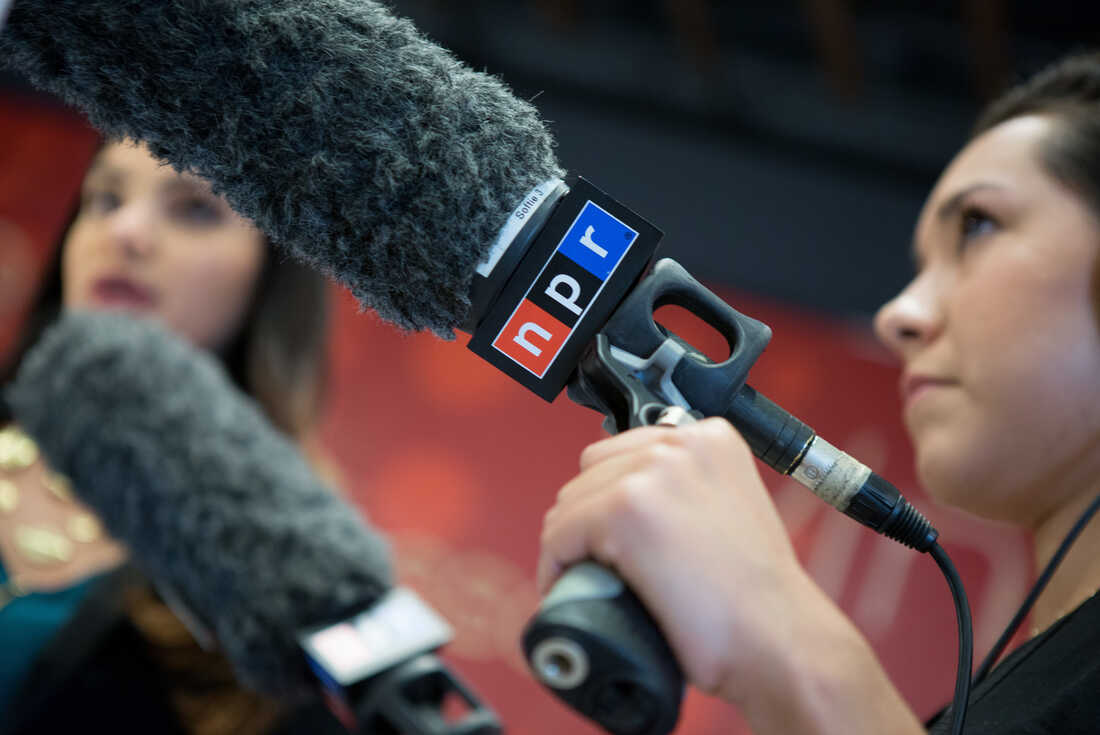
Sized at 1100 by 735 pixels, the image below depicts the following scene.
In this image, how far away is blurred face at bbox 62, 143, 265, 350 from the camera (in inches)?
44.1

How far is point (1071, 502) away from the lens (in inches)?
24.8

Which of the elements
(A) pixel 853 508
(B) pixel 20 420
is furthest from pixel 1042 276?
(B) pixel 20 420

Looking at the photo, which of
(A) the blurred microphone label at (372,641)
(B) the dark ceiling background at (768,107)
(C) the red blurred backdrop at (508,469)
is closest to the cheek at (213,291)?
(A) the blurred microphone label at (372,641)

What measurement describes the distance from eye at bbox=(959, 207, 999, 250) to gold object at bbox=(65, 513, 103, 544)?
889 millimetres

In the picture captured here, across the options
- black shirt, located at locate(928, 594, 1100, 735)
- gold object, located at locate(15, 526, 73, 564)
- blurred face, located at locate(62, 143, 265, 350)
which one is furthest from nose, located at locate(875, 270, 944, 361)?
gold object, located at locate(15, 526, 73, 564)

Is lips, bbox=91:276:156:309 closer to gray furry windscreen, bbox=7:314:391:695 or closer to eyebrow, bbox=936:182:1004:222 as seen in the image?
gray furry windscreen, bbox=7:314:391:695

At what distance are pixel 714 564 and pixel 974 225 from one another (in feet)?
1.44

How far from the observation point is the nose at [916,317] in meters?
0.69

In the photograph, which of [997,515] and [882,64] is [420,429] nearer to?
[882,64]

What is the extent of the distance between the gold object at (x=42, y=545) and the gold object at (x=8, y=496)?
2cm

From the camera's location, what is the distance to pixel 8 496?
1040 mm

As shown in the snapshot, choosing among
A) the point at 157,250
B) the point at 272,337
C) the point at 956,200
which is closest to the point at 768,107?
the point at 272,337

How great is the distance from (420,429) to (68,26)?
6.27ft

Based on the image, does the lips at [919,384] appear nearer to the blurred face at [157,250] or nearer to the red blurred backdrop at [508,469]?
the blurred face at [157,250]
